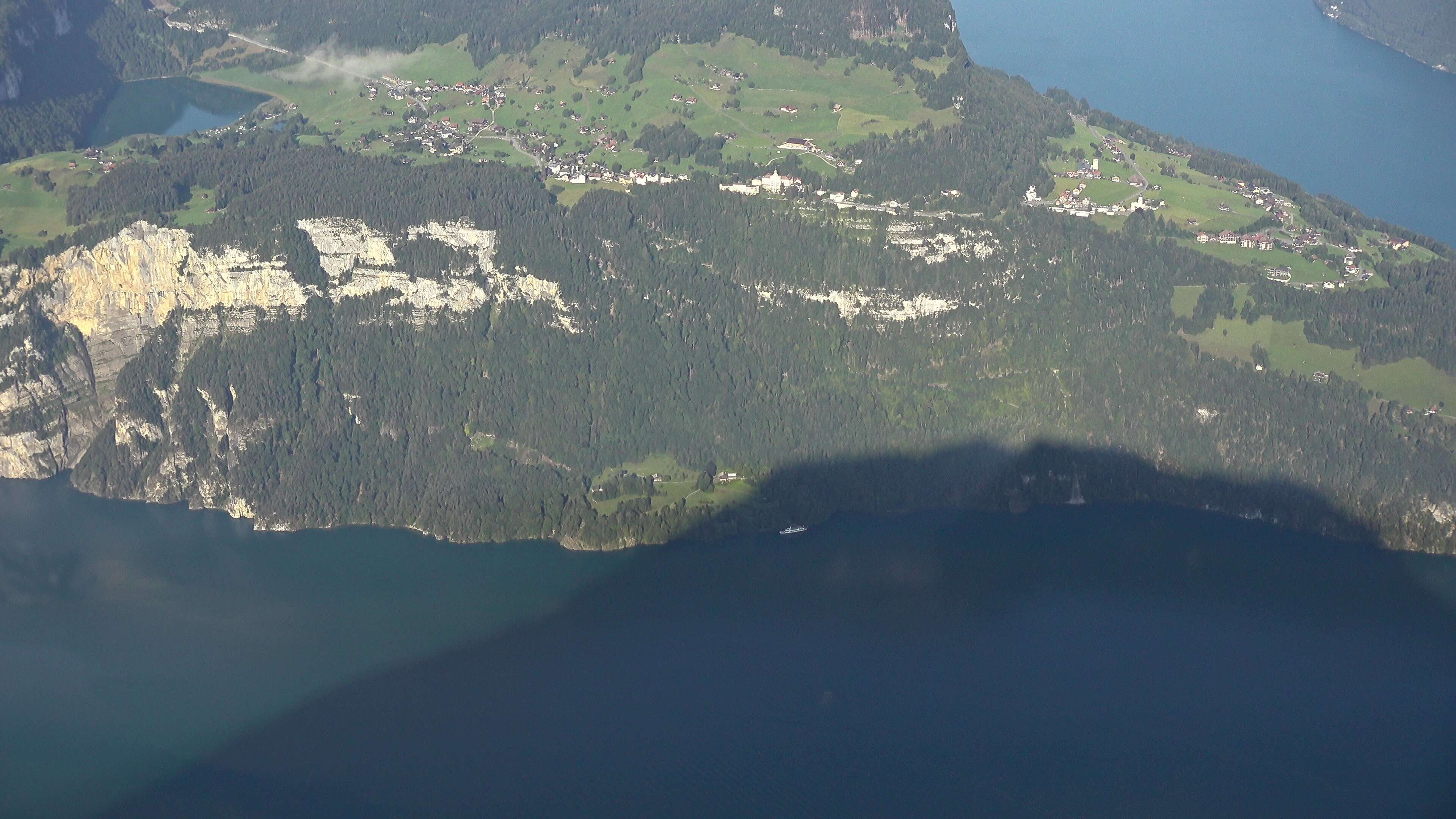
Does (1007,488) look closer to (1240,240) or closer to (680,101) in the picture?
(1240,240)

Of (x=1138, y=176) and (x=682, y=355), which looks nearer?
(x=682, y=355)

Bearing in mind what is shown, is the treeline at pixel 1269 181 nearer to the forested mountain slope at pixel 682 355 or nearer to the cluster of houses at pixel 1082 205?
the forested mountain slope at pixel 682 355

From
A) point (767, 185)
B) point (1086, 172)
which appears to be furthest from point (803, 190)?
point (1086, 172)

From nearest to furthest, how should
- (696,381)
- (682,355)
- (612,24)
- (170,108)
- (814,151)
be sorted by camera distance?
(696,381), (682,355), (814,151), (612,24), (170,108)

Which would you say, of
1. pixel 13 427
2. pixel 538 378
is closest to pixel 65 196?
pixel 13 427

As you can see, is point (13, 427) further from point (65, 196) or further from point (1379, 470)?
point (1379, 470)

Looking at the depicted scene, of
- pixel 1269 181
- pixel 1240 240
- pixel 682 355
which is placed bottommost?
pixel 682 355
